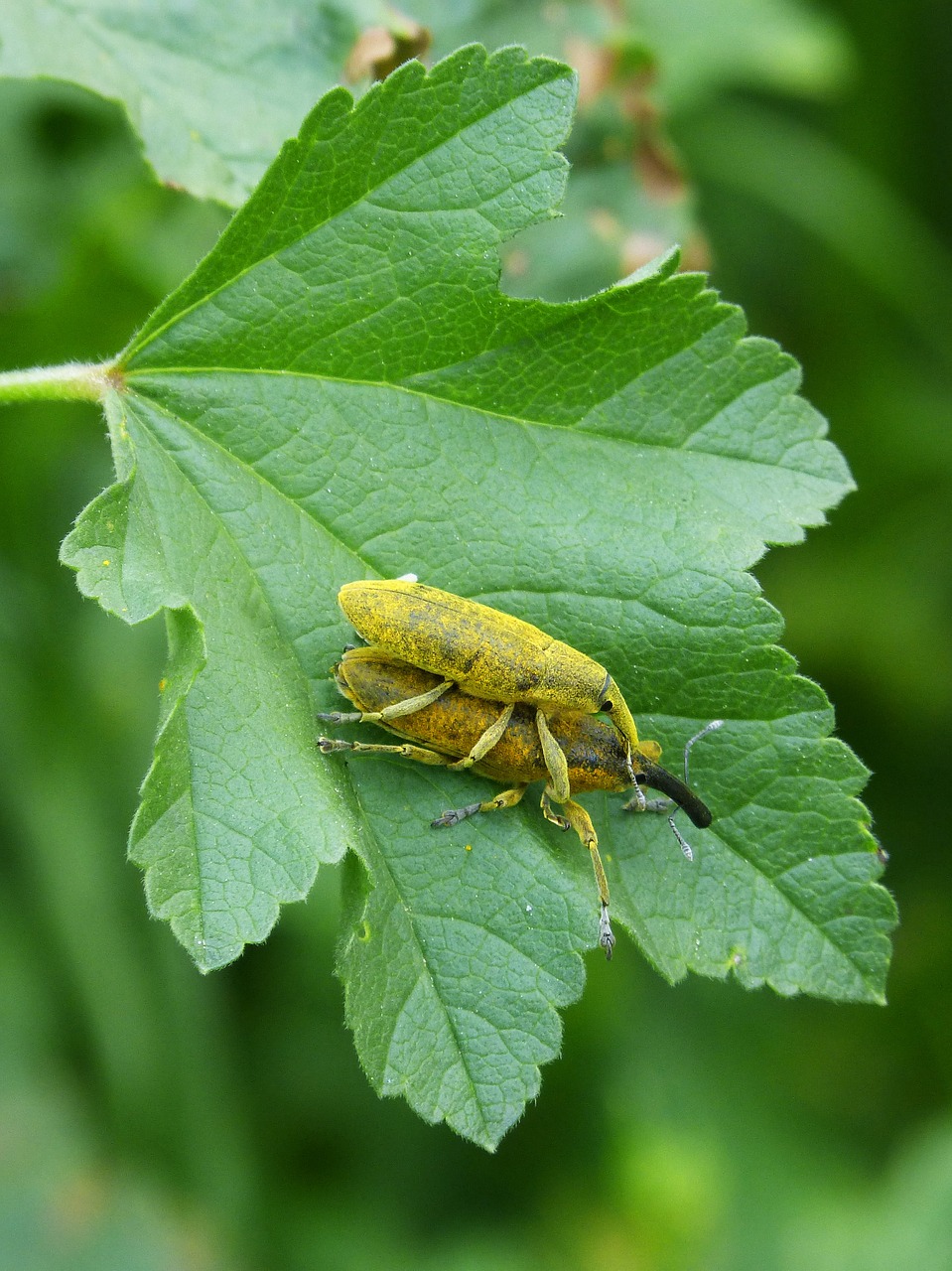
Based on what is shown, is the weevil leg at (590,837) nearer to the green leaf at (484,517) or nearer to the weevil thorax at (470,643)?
the green leaf at (484,517)

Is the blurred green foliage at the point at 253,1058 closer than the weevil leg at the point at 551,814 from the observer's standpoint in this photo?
No

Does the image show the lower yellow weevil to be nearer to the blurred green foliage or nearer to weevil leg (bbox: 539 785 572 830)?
weevil leg (bbox: 539 785 572 830)

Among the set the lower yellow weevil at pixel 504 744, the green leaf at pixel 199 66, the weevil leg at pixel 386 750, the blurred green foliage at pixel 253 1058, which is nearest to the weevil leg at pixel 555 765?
the lower yellow weevil at pixel 504 744

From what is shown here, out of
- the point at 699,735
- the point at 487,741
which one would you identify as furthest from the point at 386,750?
the point at 699,735

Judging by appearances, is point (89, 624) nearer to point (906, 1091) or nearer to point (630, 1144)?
point (630, 1144)

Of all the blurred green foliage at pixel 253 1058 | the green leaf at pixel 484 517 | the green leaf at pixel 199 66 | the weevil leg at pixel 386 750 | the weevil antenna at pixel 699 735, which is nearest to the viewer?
the green leaf at pixel 484 517

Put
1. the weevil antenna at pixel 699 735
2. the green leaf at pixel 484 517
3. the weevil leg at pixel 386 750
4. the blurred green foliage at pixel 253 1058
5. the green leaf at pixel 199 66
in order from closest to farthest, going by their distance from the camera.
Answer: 1. the green leaf at pixel 484 517
2. the weevil leg at pixel 386 750
3. the weevil antenna at pixel 699 735
4. the green leaf at pixel 199 66
5. the blurred green foliage at pixel 253 1058

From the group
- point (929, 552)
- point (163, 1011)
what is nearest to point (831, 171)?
point (929, 552)

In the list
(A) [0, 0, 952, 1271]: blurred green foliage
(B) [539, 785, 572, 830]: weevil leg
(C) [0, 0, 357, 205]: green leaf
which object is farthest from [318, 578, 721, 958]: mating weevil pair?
(A) [0, 0, 952, 1271]: blurred green foliage
